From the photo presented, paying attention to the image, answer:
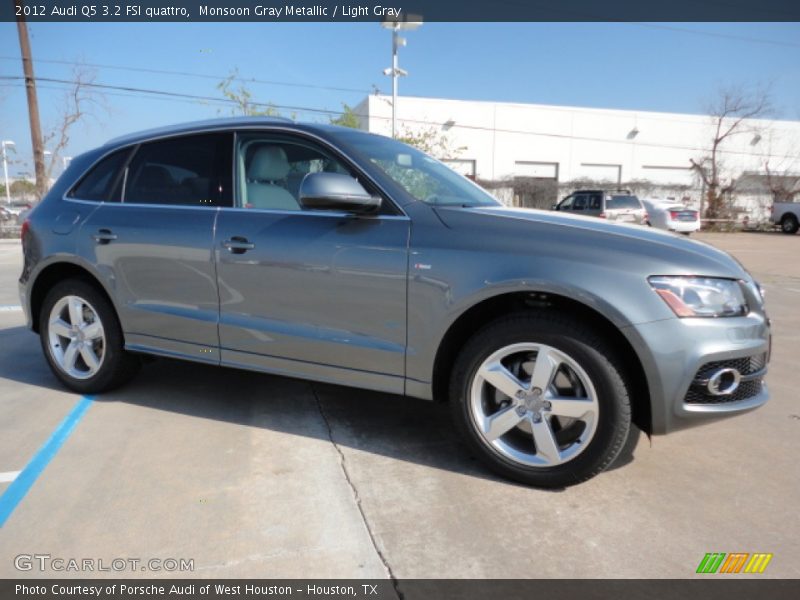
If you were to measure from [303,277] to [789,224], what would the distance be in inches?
1102

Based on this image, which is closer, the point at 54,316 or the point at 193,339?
the point at 193,339

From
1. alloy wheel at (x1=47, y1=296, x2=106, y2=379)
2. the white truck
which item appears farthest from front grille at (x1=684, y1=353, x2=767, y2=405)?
the white truck

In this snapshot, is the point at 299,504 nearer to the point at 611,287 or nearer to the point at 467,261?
the point at 467,261

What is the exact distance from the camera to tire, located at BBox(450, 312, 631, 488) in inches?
100

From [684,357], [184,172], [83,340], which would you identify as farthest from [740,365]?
[83,340]

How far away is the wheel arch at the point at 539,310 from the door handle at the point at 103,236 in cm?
230

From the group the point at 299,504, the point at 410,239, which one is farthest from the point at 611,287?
the point at 299,504

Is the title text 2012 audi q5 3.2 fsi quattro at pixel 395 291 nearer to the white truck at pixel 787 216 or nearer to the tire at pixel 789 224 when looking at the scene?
the white truck at pixel 787 216

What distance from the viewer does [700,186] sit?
3306 cm

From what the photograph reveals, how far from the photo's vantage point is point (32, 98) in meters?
20.9

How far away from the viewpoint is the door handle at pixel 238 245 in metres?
3.21

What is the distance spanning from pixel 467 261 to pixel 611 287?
2.14 ft

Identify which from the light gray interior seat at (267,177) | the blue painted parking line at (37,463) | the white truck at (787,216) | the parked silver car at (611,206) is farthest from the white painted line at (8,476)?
the white truck at (787,216)

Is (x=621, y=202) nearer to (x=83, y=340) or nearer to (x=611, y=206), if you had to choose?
(x=611, y=206)
